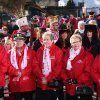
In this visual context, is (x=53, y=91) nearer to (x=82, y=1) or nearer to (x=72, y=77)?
(x=72, y=77)

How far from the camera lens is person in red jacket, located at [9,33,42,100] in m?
8.59

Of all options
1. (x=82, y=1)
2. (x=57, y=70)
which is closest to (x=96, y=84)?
(x=57, y=70)

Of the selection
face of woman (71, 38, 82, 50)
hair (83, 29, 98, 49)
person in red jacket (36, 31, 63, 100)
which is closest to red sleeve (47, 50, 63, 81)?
person in red jacket (36, 31, 63, 100)

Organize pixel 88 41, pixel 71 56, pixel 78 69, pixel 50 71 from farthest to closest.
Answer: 1. pixel 88 41
2. pixel 50 71
3. pixel 71 56
4. pixel 78 69

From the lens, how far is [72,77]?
8.46m

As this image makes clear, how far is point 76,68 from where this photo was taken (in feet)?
27.5

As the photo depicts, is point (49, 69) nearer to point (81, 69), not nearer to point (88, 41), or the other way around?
point (81, 69)

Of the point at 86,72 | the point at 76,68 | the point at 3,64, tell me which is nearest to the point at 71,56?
the point at 76,68

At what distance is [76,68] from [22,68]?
108 centimetres

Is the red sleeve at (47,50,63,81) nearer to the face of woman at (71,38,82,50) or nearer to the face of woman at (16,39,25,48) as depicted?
the face of woman at (71,38,82,50)

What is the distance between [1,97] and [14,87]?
58 cm

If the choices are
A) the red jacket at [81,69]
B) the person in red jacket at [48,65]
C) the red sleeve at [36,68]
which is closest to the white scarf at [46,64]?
the person in red jacket at [48,65]

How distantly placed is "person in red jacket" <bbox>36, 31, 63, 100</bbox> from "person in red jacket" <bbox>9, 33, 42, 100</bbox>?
13 cm

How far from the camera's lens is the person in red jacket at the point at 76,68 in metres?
8.37
